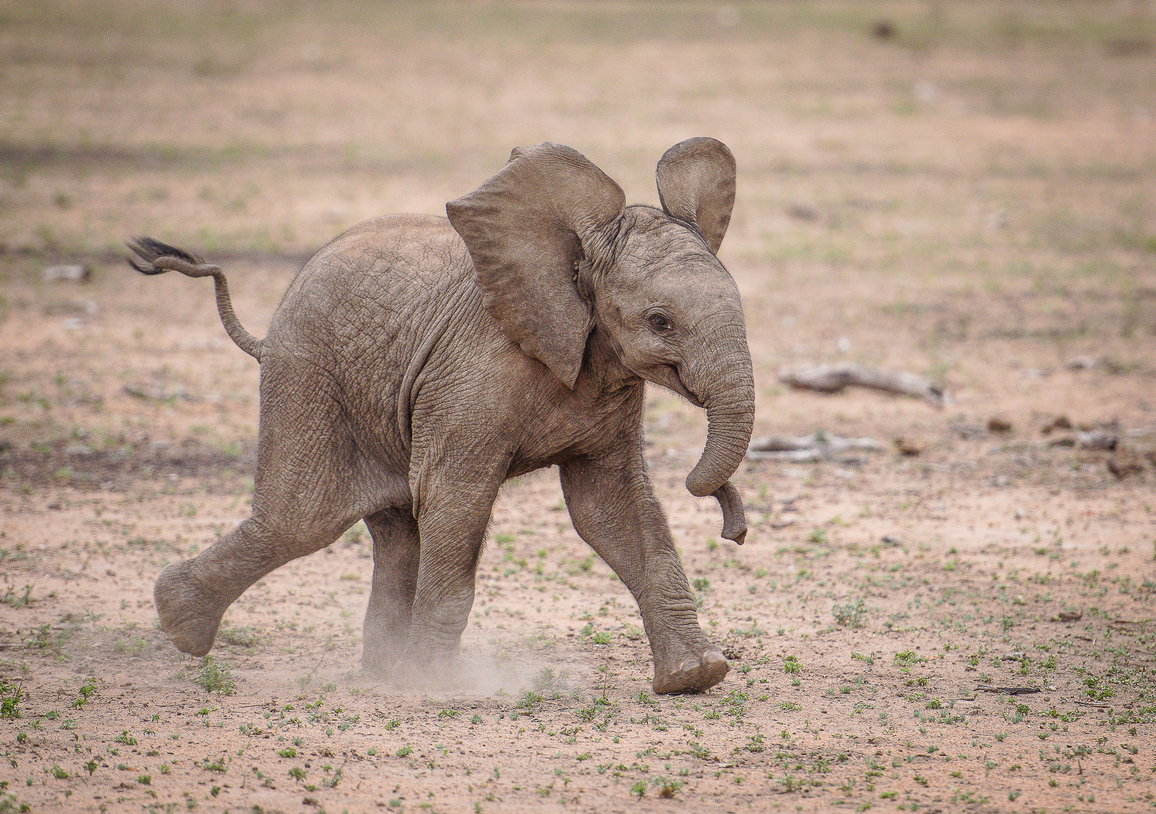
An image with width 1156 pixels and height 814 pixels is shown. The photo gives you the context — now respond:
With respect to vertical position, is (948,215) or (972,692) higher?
(948,215)

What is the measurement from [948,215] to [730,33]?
12.9 meters

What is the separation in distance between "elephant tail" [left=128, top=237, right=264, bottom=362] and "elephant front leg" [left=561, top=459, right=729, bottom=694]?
5.43ft

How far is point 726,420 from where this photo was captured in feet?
15.3

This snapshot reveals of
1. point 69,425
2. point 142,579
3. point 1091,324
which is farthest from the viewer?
point 1091,324

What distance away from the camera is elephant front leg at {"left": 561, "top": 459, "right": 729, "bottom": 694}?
5430 millimetres

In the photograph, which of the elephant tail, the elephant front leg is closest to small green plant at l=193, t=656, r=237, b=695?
the elephant tail

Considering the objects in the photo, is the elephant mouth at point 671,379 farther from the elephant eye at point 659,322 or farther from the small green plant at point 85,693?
the small green plant at point 85,693

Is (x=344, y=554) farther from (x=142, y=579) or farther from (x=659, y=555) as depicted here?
(x=659, y=555)

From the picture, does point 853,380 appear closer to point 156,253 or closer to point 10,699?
point 156,253

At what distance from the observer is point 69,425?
948 centimetres

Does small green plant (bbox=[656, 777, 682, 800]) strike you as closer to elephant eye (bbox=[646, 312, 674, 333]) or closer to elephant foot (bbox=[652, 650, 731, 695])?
A: elephant foot (bbox=[652, 650, 731, 695])

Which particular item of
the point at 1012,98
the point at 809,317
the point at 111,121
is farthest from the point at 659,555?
the point at 1012,98

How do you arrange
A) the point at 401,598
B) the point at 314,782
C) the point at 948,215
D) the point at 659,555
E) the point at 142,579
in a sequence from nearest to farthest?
1. the point at 314,782
2. the point at 659,555
3. the point at 401,598
4. the point at 142,579
5. the point at 948,215

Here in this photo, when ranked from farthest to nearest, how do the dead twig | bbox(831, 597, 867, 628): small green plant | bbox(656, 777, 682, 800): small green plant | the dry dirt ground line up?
the dead twig → bbox(831, 597, 867, 628): small green plant → the dry dirt ground → bbox(656, 777, 682, 800): small green plant
